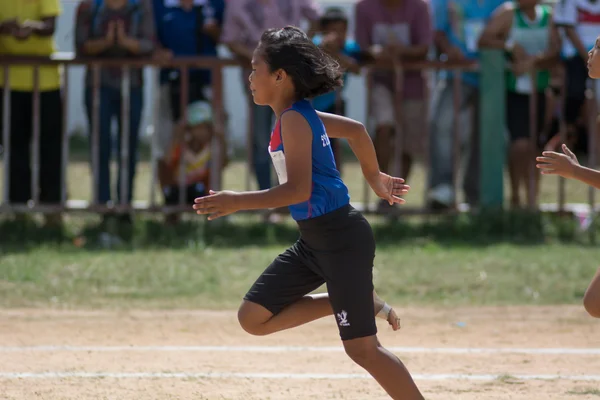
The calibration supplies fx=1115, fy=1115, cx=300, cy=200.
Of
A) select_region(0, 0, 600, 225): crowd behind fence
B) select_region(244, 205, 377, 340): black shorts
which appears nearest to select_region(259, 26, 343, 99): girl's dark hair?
select_region(244, 205, 377, 340): black shorts

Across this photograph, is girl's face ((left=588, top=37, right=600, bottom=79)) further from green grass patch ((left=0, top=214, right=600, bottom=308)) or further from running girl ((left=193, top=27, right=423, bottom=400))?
green grass patch ((left=0, top=214, right=600, bottom=308))

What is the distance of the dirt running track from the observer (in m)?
5.66

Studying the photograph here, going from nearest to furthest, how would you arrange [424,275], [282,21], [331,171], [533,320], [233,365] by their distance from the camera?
[331,171] < [233,365] < [533,320] < [424,275] < [282,21]

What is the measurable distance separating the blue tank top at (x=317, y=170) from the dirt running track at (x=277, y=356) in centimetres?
120

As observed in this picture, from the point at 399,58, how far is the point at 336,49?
62 cm

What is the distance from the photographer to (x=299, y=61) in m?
4.81

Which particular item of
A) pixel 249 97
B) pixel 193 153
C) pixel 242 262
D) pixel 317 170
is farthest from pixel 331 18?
pixel 317 170

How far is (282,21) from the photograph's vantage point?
1058 centimetres

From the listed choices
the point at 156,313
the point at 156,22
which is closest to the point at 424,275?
the point at 156,313

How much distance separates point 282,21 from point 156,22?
121 cm

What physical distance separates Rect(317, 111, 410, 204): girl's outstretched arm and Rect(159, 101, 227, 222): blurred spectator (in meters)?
5.55

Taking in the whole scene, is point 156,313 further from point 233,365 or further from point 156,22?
point 156,22

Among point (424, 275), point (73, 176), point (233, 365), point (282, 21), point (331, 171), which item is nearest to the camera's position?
point (331, 171)

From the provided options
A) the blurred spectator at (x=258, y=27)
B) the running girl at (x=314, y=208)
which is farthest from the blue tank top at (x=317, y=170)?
the blurred spectator at (x=258, y=27)
